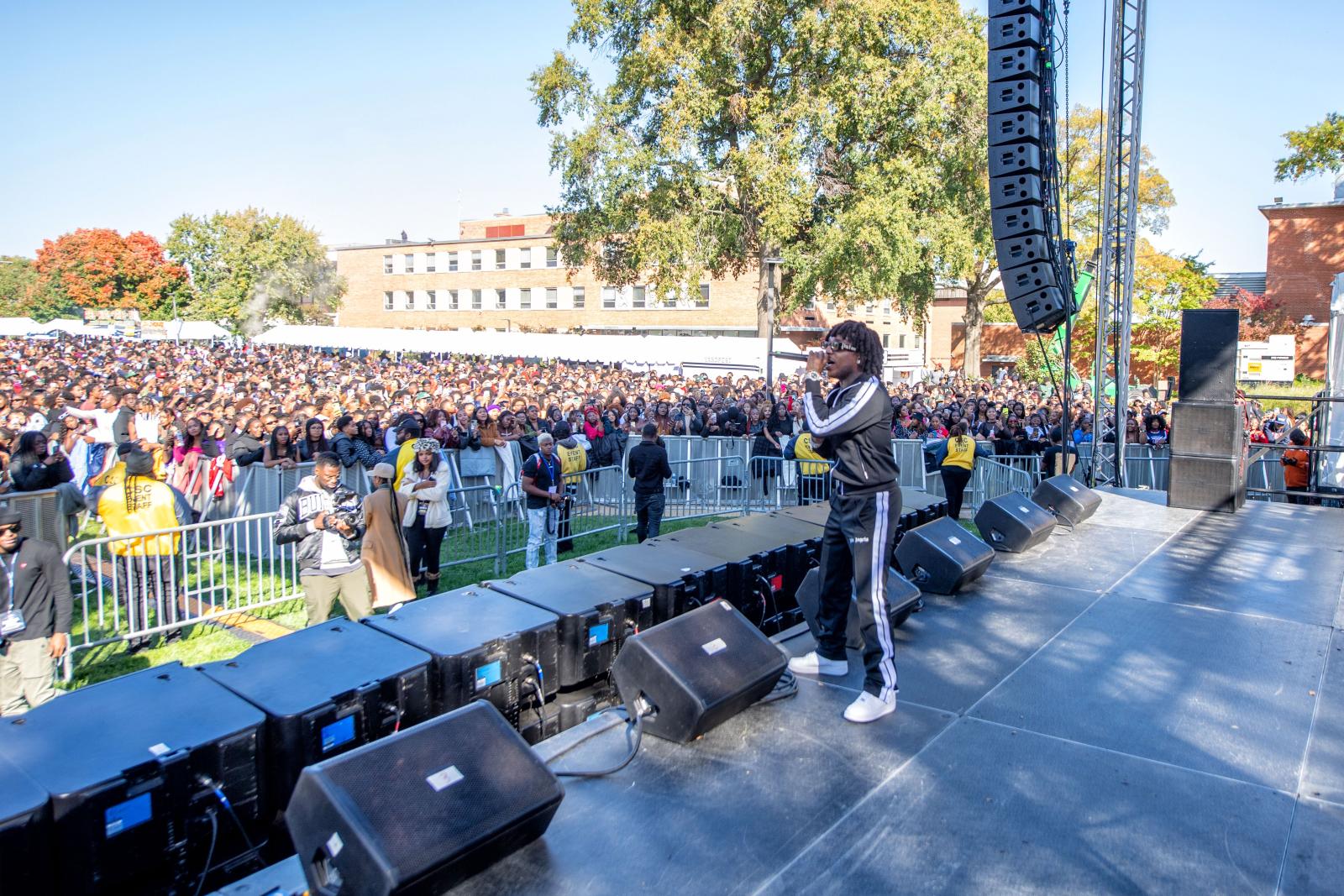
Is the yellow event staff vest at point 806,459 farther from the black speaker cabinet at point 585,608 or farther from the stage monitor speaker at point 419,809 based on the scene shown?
the stage monitor speaker at point 419,809

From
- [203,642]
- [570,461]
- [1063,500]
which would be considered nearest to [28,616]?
[203,642]

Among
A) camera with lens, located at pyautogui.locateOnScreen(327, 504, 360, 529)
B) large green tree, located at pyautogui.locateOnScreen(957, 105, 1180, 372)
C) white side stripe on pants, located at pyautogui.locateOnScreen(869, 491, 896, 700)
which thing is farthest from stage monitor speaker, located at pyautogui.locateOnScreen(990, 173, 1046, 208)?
large green tree, located at pyautogui.locateOnScreen(957, 105, 1180, 372)

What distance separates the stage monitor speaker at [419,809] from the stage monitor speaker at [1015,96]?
333 inches

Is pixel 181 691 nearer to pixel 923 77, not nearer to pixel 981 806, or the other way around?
pixel 981 806

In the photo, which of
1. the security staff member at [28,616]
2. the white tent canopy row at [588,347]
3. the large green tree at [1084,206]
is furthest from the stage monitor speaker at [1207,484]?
the large green tree at [1084,206]

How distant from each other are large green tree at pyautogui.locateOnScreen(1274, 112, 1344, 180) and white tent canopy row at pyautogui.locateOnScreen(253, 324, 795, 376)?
22.0 m

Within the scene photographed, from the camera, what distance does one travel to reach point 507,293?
196 ft

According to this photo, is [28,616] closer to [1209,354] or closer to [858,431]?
[858,431]

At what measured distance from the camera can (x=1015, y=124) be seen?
9422 millimetres

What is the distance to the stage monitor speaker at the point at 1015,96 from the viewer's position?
928cm

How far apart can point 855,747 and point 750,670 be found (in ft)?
2.02

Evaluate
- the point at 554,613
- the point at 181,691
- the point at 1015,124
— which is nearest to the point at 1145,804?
the point at 554,613

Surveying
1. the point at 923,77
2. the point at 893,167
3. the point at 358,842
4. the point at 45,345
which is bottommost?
the point at 358,842

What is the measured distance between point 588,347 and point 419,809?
3483 centimetres
